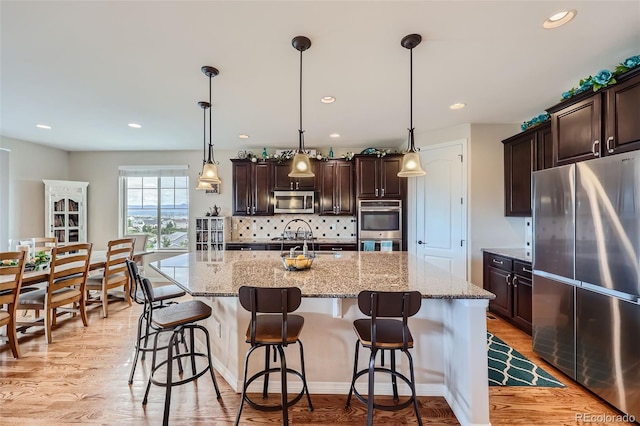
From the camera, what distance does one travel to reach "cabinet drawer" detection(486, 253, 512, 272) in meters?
3.18

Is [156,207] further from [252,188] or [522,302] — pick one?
[522,302]

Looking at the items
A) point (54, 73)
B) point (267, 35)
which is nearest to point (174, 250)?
point (54, 73)

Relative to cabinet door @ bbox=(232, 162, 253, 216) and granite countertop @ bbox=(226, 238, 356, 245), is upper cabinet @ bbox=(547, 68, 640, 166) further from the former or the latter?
cabinet door @ bbox=(232, 162, 253, 216)

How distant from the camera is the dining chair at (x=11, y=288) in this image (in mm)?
2411

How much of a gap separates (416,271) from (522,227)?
244 centimetres

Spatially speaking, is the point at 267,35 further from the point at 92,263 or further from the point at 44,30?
the point at 92,263

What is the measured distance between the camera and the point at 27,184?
178 inches

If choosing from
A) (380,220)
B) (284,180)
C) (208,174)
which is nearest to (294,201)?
(284,180)

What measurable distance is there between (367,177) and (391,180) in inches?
16.2

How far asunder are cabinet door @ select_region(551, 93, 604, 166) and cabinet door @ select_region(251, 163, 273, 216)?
12.9 feet

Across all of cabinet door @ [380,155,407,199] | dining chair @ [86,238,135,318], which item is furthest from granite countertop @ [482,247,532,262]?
dining chair @ [86,238,135,318]

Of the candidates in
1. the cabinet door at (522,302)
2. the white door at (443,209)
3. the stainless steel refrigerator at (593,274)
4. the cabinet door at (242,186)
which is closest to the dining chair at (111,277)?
the cabinet door at (242,186)

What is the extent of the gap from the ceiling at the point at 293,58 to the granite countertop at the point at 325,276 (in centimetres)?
172

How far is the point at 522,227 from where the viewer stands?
146 inches
